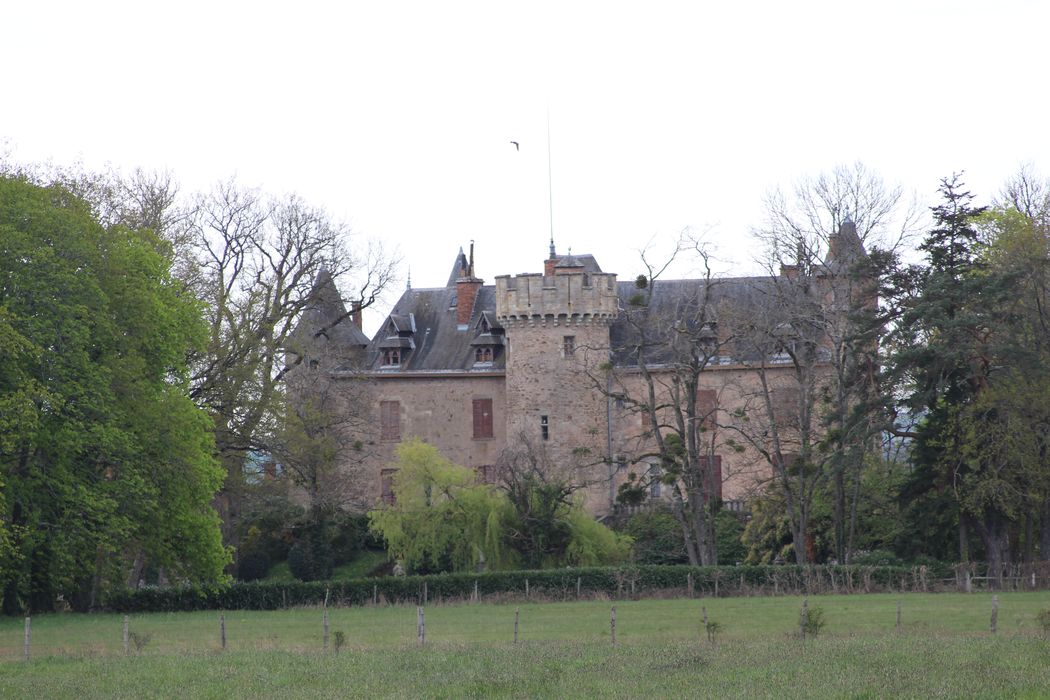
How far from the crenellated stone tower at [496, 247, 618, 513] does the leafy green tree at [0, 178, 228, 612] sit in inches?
622

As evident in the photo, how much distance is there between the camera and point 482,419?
5244 cm

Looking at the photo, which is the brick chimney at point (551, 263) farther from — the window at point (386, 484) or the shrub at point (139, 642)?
the shrub at point (139, 642)

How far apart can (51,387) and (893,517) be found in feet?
75.1

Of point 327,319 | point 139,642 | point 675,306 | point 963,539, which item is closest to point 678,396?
point 675,306

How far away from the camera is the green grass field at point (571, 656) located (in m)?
18.7

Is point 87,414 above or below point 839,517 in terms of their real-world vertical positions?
above

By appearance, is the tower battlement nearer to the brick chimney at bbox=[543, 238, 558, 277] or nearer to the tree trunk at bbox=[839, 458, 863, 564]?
the brick chimney at bbox=[543, 238, 558, 277]

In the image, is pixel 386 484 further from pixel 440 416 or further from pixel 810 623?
pixel 810 623

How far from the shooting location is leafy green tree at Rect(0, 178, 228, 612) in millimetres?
31109

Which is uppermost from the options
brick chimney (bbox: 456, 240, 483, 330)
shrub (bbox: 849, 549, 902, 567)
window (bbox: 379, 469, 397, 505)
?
brick chimney (bbox: 456, 240, 483, 330)

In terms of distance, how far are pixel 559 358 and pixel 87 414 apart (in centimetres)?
2059

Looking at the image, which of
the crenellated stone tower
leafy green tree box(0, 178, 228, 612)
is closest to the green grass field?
leafy green tree box(0, 178, 228, 612)

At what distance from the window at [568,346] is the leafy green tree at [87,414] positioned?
16899 mm

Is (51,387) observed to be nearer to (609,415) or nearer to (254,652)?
(254,652)
